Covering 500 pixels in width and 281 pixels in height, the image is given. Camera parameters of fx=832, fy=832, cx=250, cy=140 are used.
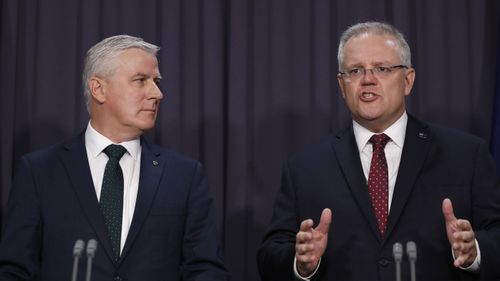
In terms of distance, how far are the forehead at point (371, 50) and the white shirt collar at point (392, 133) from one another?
0.77 feet

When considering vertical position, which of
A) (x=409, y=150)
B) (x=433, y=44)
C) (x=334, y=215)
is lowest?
(x=334, y=215)

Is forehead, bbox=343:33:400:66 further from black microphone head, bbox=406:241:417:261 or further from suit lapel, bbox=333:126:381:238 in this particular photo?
black microphone head, bbox=406:241:417:261

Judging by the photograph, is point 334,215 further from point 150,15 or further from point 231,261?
point 150,15

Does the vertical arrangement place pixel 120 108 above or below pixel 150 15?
below

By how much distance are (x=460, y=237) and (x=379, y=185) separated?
50cm

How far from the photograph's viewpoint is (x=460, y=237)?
2.56 metres

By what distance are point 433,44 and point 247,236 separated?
129cm

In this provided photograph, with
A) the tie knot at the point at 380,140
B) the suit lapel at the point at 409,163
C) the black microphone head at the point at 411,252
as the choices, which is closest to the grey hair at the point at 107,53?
the tie knot at the point at 380,140

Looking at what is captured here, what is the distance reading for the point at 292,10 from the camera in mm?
4070

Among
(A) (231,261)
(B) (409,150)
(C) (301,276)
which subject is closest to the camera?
(C) (301,276)

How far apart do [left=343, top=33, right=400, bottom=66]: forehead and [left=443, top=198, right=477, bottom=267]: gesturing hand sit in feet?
2.30

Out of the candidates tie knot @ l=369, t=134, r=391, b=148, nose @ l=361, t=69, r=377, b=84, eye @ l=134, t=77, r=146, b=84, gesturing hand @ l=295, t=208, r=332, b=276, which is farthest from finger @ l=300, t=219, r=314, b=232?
eye @ l=134, t=77, r=146, b=84

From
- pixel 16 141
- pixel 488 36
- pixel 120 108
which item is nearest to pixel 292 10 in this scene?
pixel 488 36

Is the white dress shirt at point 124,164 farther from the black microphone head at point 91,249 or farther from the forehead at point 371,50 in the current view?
the forehead at point 371,50
